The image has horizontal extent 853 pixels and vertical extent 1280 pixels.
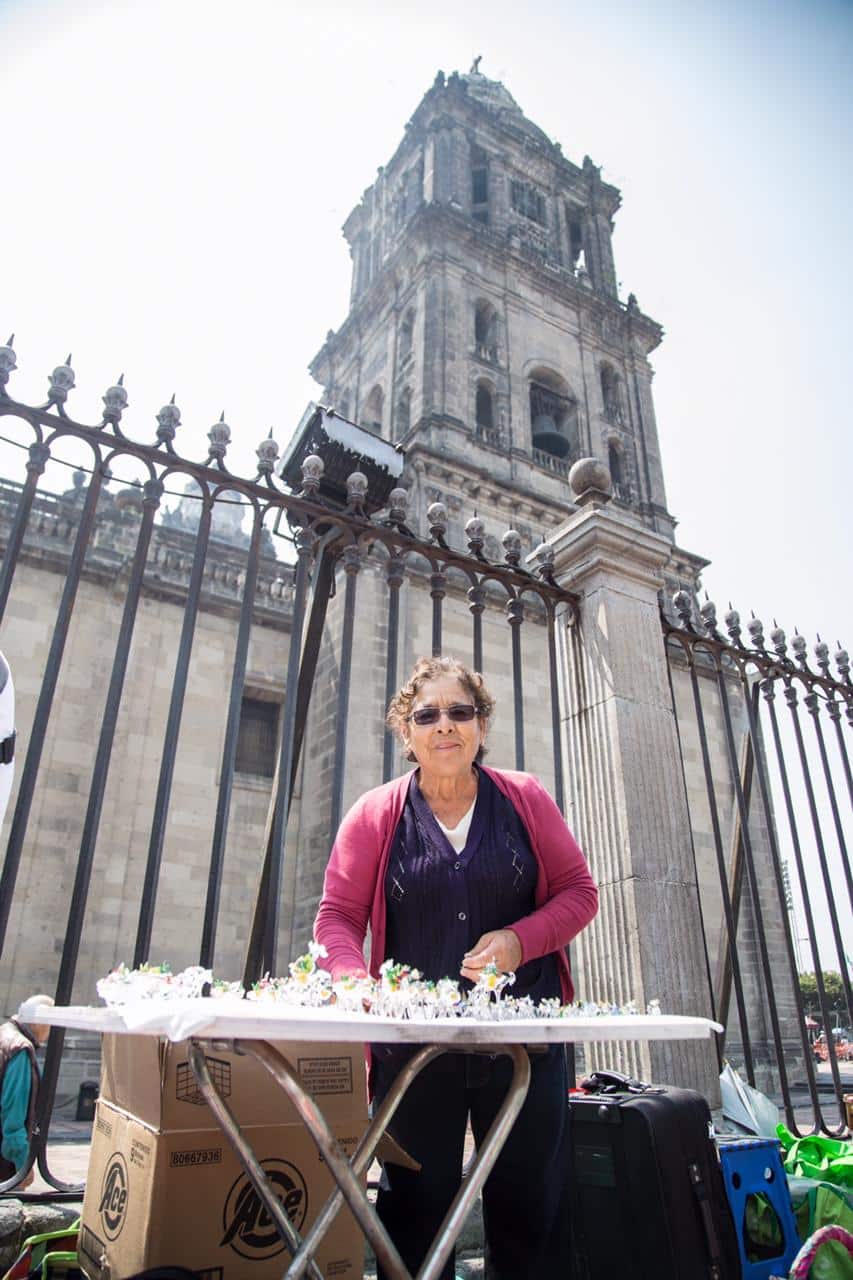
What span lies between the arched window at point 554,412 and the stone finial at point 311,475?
17.1 m

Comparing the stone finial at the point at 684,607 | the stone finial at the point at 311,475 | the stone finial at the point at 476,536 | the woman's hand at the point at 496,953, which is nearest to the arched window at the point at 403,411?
the stone finial at the point at 684,607

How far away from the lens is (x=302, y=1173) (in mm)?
1837

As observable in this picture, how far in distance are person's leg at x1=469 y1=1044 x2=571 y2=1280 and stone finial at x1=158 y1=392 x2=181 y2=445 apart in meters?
2.77

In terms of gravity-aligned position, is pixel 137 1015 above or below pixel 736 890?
below

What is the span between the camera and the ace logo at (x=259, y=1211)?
5.68ft

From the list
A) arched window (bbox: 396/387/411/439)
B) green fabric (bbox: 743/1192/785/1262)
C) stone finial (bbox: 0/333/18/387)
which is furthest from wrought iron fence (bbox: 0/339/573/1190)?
arched window (bbox: 396/387/411/439)

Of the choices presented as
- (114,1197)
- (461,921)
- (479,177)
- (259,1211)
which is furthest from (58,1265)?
(479,177)

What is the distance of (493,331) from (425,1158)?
66.9ft

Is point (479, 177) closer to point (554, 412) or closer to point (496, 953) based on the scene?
point (554, 412)

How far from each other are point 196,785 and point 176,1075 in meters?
10.5

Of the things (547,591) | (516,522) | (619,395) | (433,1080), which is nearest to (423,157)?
(619,395)

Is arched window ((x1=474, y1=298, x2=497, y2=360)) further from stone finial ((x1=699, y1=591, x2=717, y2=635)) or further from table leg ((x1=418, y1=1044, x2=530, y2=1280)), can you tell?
table leg ((x1=418, y1=1044, x2=530, y2=1280))

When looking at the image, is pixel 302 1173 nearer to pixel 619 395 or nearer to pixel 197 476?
pixel 197 476

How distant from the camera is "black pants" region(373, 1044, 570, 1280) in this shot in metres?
1.96
